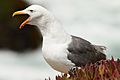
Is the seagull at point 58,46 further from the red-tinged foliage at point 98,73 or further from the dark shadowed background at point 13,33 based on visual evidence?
the dark shadowed background at point 13,33

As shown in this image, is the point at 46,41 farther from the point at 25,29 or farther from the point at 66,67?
the point at 25,29

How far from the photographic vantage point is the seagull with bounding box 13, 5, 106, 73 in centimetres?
678

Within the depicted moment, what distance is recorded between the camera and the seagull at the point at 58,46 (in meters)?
6.78

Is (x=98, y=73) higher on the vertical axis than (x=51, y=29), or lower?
lower

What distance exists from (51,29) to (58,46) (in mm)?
327

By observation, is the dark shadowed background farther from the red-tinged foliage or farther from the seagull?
the red-tinged foliage

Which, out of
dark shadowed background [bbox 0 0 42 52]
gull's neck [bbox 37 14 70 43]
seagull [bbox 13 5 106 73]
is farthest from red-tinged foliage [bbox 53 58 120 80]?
dark shadowed background [bbox 0 0 42 52]

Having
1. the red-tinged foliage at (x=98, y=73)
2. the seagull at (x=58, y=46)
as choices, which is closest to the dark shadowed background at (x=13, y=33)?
the seagull at (x=58, y=46)

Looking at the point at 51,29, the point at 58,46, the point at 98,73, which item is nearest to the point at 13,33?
the point at 51,29

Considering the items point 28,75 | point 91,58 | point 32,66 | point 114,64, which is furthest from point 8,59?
point 114,64

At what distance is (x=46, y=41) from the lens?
6.97 meters

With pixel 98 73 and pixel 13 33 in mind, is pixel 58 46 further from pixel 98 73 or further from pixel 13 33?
pixel 13 33

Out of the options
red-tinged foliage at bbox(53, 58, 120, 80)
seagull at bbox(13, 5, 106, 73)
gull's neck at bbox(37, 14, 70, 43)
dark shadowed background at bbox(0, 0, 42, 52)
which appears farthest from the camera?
dark shadowed background at bbox(0, 0, 42, 52)

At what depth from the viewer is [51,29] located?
7062 mm
